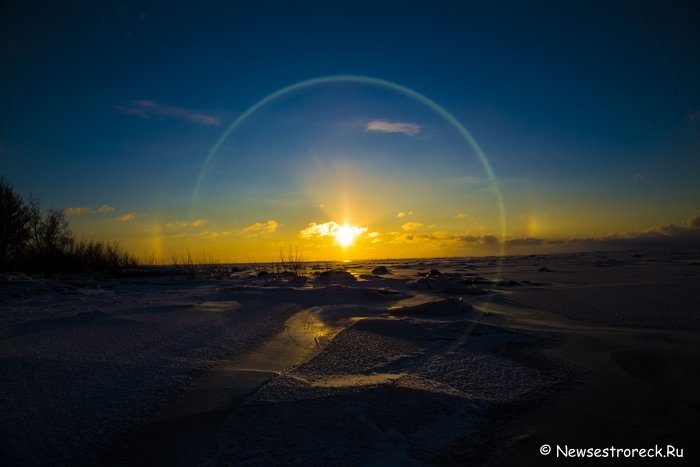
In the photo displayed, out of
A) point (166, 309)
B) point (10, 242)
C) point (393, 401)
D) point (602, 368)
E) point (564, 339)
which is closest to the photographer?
point (393, 401)

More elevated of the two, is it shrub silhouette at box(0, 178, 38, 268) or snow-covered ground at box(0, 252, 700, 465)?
shrub silhouette at box(0, 178, 38, 268)

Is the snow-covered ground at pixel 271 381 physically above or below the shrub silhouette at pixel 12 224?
below

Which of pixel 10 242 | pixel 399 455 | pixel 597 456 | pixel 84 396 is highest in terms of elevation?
pixel 10 242

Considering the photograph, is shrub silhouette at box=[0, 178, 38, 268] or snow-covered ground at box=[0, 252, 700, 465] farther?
shrub silhouette at box=[0, 178, 38, 268]

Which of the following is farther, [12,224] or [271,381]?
[12,224]

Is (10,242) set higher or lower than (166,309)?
higher

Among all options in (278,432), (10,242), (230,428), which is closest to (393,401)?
(278,432)

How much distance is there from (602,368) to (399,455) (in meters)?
1.91

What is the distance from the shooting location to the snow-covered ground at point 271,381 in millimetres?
1502

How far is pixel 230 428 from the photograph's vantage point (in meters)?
1.61

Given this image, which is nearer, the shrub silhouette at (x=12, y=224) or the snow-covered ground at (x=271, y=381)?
the snow-covered ground at (x=271, y=381)

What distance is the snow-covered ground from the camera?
150 centimetres

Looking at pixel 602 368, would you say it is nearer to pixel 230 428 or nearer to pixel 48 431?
pixel 230 428

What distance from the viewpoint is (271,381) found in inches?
84.0
